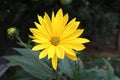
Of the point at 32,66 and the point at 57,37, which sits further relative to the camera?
the point at 32,66

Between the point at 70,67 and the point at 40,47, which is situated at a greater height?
the point at 40,47

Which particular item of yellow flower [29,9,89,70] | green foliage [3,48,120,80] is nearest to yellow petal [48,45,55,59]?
yellow flower [29,9,89,70]

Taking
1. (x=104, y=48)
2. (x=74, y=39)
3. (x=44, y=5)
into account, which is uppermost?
(x=44, y=5)

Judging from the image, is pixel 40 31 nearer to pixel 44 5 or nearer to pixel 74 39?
pixel 74 39

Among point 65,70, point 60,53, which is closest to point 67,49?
point 60,53

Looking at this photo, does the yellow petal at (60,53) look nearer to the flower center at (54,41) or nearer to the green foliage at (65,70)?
the flower center at (54,41)

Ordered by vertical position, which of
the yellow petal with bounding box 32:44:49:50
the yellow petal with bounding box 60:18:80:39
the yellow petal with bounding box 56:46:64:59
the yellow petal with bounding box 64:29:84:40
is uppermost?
the yellow petal with bounding box 60:18:80:39

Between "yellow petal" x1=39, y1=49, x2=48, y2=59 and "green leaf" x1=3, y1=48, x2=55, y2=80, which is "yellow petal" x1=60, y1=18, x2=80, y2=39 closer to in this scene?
"yellow petal" x1=39, y1=49, x2=48, y2=59

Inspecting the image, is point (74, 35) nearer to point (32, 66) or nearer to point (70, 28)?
point (70, 28)

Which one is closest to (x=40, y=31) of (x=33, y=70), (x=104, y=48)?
(x=33, y=70)
